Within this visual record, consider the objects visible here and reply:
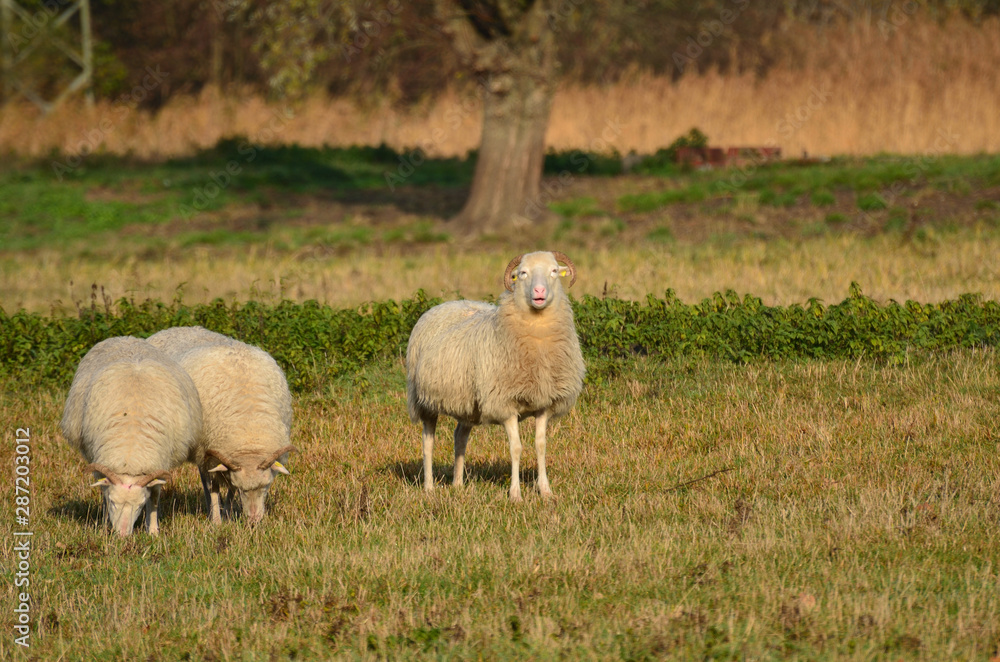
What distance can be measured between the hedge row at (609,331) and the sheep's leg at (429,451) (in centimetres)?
280

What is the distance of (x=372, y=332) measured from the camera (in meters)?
11.3

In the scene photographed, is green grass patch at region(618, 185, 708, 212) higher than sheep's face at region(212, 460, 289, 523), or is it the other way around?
green grass patch at region(618, 185, 708, 212)

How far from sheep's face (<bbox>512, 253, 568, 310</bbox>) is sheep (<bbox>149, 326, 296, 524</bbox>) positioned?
1819mm

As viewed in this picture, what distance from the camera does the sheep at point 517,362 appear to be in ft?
23.9

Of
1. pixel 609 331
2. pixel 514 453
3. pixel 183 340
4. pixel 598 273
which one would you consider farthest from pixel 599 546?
pixel 598 273

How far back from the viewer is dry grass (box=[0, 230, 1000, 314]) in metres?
13.4

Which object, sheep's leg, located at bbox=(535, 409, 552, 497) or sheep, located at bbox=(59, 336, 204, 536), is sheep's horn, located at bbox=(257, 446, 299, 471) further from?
sheep's leg, located at bbox=(535, 409, 552, 497)

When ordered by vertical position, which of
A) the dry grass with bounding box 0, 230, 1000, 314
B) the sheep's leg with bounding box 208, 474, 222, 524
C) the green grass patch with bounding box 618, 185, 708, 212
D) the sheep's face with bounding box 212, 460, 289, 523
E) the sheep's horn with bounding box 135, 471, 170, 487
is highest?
the green grass patch with bounding box 618, 185, 708, 212

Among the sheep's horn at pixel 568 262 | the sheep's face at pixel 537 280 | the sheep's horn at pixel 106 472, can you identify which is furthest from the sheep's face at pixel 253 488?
the sheep's horn at pixel 568 262

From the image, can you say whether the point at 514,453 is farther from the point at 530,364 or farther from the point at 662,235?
the point at 662,235

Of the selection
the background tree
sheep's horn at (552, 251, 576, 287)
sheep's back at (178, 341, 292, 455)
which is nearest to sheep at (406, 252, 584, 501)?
sheep's horn at (552, 251, 576, 287)

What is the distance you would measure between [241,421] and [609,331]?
4499 millimetres

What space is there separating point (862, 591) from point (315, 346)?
6789mm

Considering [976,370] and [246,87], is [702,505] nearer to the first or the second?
[976,370]
